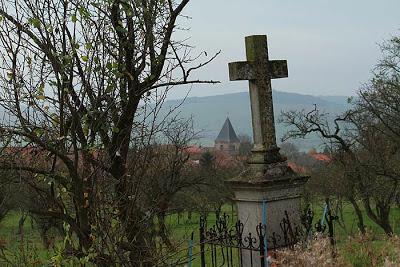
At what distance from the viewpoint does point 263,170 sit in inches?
275

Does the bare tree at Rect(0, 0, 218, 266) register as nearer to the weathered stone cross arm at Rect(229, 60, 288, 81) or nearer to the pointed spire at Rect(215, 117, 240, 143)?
the weathered stone cross arm at Rect(229, 60, 288, 81)

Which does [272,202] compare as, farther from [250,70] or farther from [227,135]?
[227,135]

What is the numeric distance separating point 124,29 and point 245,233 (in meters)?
3.75

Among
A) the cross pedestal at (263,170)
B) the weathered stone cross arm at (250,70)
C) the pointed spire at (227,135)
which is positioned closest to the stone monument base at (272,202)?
the cross pedestal at (263,170)

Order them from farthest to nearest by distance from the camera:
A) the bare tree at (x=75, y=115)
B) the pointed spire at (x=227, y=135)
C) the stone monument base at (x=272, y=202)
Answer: the pointed spire at (x=227, y=135)
the stone monument base at (x=272, y=202)
the bare tree at (x=75, y=115)

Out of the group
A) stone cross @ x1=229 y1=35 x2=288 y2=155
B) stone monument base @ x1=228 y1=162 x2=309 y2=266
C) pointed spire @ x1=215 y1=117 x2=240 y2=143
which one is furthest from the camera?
pointed spire @ x1=215 y1=117 x2=240 y2=143

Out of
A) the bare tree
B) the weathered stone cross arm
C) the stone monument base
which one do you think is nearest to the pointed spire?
the weathered stone cross arm

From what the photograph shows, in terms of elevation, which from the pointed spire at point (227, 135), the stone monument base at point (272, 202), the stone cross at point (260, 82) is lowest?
the stone monument base at point (272, 202)

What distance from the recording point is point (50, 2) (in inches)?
151

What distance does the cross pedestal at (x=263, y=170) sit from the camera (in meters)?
6.90

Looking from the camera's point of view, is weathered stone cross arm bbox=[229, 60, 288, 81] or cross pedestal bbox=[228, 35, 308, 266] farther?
weathered stone cross arm bbox=[229, 60, 288, 81]

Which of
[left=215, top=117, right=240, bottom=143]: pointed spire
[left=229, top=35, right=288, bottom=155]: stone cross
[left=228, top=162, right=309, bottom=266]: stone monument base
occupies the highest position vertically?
[left=215, top=117, right=240, bottom=143]: pointed spire

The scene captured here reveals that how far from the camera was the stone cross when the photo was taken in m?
7.20

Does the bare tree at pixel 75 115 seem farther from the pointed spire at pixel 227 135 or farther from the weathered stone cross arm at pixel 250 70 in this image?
the pointed spire at pixel 227 135
